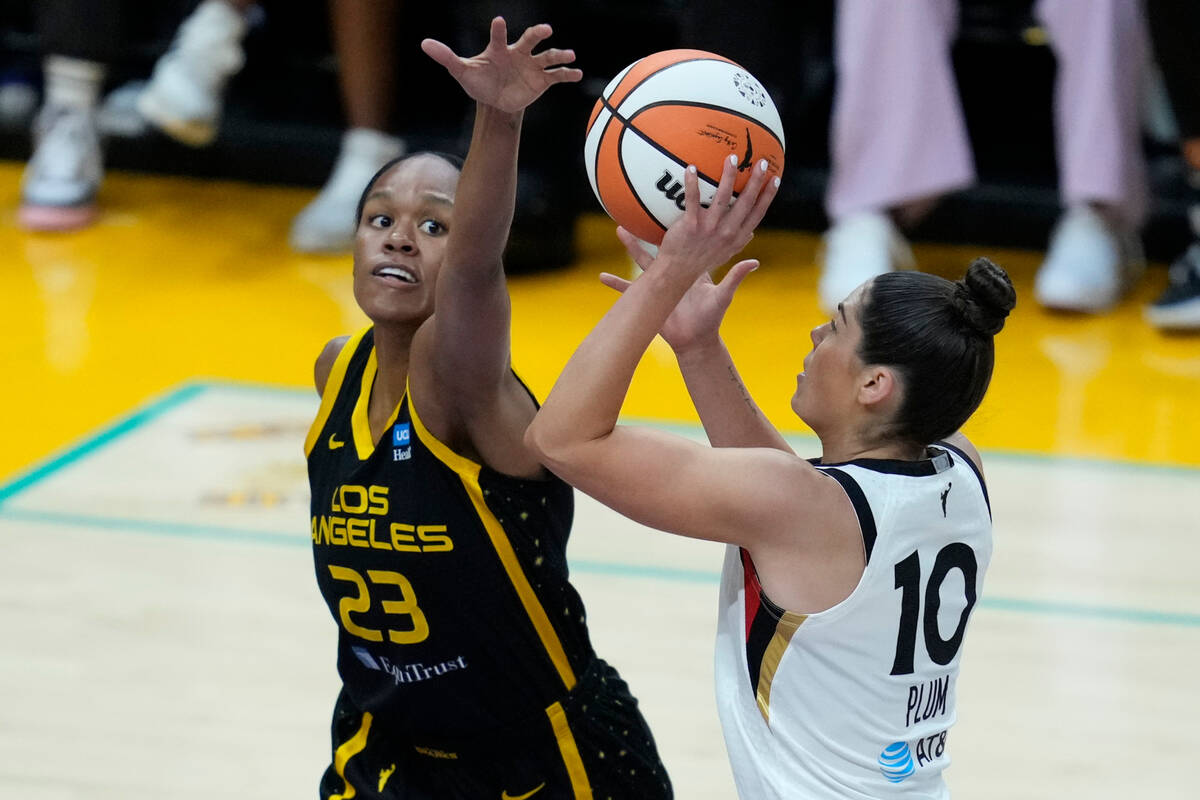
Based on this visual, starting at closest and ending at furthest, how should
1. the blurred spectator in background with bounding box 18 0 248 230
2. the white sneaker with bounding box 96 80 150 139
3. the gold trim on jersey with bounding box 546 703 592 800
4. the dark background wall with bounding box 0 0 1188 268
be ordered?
the gold trim on jersey with bounding box 546 703 592 800
the dark background wall with bounding box 0 0 1188 268
the blurred spectator in background with bounding box 18 0 248 230
the white sneaker with bounding box 96 80 150 139

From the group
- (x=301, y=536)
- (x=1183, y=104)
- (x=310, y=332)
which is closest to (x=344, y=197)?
(x=310, y=332)

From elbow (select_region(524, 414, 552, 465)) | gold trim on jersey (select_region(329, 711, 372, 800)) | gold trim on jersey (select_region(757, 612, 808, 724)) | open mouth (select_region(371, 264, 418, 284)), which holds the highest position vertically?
open mouth (select_region(371, 264, 418, 284))

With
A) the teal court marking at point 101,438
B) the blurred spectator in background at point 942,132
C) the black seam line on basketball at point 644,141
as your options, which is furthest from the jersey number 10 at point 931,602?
the blurred spectator in background at point 942,132

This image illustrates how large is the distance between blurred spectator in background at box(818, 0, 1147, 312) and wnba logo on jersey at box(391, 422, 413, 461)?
3.25 m

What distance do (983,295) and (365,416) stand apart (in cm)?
92

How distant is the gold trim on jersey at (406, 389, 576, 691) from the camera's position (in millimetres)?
2264

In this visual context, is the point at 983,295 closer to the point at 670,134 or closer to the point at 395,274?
the point at 670,134

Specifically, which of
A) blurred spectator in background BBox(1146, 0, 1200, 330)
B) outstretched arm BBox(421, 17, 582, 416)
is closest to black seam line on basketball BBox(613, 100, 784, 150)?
outstretched arm BBox(421, 17, 582, 416)

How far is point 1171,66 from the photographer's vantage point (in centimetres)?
526

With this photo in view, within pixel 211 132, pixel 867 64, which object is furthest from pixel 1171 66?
pixel 211 132

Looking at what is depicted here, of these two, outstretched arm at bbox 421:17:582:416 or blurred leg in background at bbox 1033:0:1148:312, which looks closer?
outstretched arm at bbox 421:17:582:416

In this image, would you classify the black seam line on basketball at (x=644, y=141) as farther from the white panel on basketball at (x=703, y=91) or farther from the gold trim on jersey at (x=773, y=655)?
the gold trim on jersey at (x=773, y=655)

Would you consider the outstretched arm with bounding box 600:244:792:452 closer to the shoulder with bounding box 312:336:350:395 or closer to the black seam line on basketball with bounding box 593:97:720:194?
the black seam line on basketball with bounding box 593:97:720:194

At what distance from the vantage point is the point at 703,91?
88.2 inches
